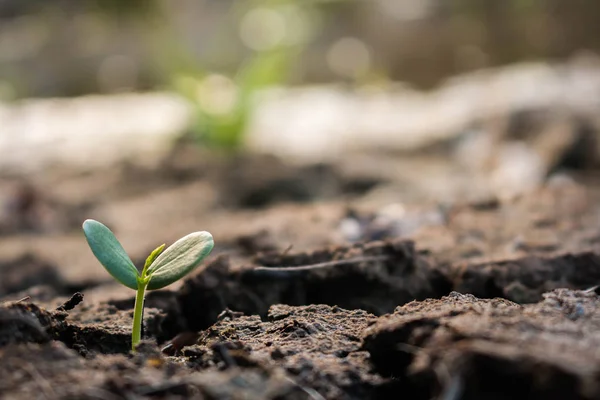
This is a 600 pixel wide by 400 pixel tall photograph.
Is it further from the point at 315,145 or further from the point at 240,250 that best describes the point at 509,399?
the point at 315,145

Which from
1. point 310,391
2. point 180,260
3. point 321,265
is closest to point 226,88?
point 321,265

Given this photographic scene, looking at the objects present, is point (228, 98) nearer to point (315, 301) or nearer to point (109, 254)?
point (315, 301)

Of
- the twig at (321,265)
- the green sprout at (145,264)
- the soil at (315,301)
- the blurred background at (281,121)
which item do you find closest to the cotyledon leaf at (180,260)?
the green sprout at (145,264)

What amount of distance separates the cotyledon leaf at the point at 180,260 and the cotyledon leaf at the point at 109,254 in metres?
0.03

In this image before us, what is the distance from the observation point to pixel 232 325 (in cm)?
109

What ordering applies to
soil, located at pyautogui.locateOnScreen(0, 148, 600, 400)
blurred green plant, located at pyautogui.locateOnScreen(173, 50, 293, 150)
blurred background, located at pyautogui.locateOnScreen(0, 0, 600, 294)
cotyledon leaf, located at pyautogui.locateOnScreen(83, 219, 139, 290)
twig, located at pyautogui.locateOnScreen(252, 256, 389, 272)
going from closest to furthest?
soil, located at pyautogui.locateOnScreen(0, 148, 600, 400) < cotyledon leaf, located at pyautogui.locateOnScreen(83, 219, 139, 290) < twig, located at pyautogui.locateOnScreen(252, 256, 389, 272) < blurred background, located at pyautogui.locateOnScreen(0, 0, 600, 294) < blurred green plant, located at pyautogui.locateOnScreen(173, 50, 293, 150)

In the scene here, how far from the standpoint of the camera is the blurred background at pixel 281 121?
2.82 metres

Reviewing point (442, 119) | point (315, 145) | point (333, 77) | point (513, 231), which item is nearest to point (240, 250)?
point (513, 231)

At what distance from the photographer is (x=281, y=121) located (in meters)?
4.62

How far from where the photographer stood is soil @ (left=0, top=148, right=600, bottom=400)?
75 cm

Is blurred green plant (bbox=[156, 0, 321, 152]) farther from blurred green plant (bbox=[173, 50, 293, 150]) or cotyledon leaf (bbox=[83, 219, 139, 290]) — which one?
cotyledon leaf (bbox=[83, 219, 139, 290])

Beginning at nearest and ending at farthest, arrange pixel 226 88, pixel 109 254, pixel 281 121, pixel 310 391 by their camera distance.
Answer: pixel 310 391 < pixel 109 254 < pixel 226 88 < pixel 281 121

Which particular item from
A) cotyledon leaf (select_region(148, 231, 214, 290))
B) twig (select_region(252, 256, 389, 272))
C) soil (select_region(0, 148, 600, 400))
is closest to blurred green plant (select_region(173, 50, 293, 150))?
soil (select_region(0, 148, 600, 400))

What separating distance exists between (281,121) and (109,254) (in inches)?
146
